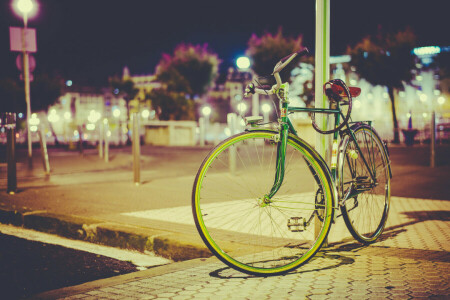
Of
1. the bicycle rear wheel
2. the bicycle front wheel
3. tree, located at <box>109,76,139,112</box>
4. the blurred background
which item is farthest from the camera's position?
tree, located at <box>109,76,139,112</box>

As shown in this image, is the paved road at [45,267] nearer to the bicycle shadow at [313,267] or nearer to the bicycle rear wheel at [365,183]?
the bicycle shadow at [313,267]

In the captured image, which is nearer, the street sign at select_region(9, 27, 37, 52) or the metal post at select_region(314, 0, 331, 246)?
the metal post at select_region(314, 0, 331, 246)

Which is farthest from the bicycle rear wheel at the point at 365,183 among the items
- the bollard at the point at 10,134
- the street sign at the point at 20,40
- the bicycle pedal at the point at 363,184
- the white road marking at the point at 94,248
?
the street sign at the point at 20,40

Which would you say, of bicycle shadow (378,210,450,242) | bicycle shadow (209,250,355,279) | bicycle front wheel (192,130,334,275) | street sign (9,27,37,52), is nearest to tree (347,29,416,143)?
street sign (9,27,37,52)

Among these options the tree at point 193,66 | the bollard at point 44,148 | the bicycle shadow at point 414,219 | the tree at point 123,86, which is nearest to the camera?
the bicycle shadow at point 414,219

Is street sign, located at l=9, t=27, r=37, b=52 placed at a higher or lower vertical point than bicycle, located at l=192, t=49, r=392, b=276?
higher

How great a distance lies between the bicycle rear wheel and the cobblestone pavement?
0.94 feet

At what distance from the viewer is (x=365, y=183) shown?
4410 millimetres

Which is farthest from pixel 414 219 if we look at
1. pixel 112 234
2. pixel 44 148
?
pixel 44 148

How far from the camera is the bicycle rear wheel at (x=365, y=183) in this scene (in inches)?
166

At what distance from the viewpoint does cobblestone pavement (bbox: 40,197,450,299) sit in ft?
10.2

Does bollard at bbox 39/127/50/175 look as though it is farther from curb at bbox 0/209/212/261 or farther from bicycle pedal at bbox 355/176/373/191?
bicycle pedal at bbox 355/176/373/191

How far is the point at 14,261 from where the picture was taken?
433 cm

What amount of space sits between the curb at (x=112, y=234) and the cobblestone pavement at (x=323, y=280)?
49 centimetres
